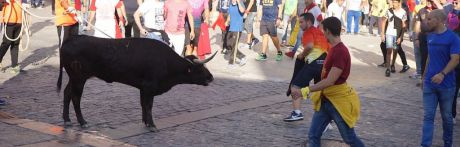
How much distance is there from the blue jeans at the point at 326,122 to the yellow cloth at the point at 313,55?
5.57 feet

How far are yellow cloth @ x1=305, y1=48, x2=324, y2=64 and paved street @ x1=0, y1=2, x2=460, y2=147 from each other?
94 centimetres

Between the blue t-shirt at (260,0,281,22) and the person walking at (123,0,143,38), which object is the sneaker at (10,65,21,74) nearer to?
the person walking at (123,0,143,38)

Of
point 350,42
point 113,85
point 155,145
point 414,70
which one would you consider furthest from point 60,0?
point 350,42

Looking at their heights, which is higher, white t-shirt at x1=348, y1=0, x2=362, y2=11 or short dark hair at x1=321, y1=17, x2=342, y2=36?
short dark hair at x1=321, y1=17, x2=342, y2=36

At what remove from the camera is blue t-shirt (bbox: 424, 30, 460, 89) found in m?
7.12

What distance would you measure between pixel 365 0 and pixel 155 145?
1842 centimetres

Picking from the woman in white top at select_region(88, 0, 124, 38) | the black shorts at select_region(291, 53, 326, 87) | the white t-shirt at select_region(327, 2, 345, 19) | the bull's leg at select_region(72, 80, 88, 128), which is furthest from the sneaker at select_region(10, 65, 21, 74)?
the white t-shirt at select_region(327, 2, 345, 19)

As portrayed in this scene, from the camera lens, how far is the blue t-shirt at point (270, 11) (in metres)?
14.6

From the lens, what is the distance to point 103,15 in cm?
1162

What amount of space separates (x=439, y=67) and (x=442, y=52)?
17 cm

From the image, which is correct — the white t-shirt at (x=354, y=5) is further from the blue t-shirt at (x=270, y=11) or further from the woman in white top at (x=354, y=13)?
the blue t-shirt at (x=270, y=11)

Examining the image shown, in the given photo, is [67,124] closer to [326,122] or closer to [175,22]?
[326,122]

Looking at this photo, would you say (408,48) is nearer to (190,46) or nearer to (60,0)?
(190,46)

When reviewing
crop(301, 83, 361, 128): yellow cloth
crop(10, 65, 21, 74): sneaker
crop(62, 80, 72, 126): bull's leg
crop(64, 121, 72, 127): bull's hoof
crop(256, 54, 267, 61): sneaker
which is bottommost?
crop(256, 54, 267, 61): sneaker
